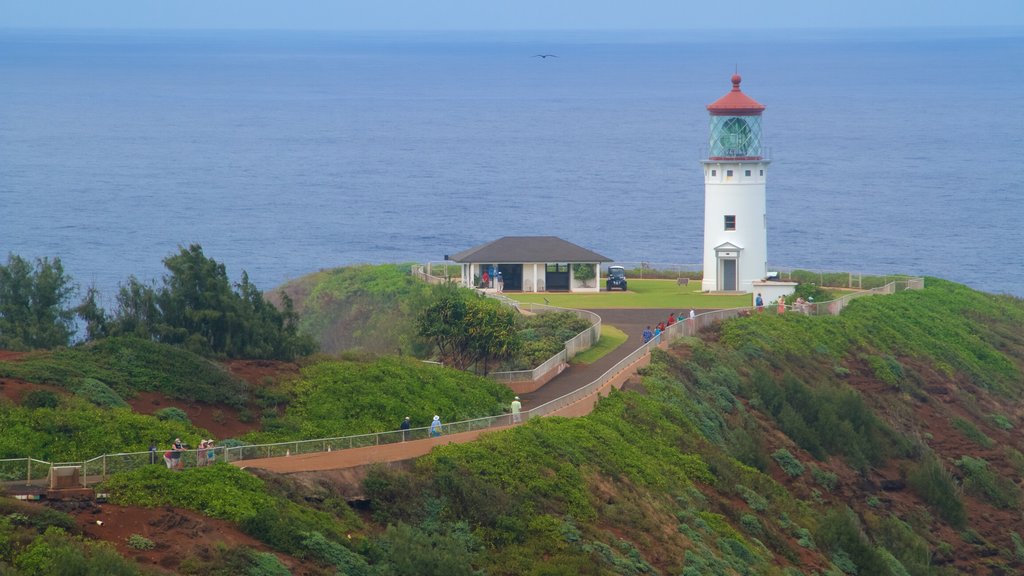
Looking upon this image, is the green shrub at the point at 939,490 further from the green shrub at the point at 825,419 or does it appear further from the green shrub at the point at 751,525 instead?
the green shrub at the point at 751,525

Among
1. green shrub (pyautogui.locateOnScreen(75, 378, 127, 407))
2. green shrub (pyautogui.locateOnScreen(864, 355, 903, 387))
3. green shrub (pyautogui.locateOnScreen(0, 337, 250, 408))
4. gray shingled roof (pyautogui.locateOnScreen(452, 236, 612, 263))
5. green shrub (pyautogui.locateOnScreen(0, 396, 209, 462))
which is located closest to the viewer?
green shrub (pyautogui.locateOnScreen(0, 396, 209, 462))

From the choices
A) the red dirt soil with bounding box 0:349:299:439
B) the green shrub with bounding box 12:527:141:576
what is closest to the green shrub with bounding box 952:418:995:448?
the red dirt soil with bounding box 0:349:299:439

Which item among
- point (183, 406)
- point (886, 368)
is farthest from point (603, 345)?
point (183, 406)

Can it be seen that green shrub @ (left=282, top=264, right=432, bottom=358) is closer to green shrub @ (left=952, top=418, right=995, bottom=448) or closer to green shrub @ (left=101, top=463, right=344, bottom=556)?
green shrub @ (left=952, top=418, right=995, bottom=448)

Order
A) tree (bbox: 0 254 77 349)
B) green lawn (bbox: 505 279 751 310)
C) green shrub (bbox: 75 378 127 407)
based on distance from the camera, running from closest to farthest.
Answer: green shrub (bbox: 75 378 127 407) < tree (bbox: 0 254 77 349) < green lawn (bbox: 505 279 751 310)

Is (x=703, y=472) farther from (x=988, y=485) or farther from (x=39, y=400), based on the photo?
(x=39, y=400)
